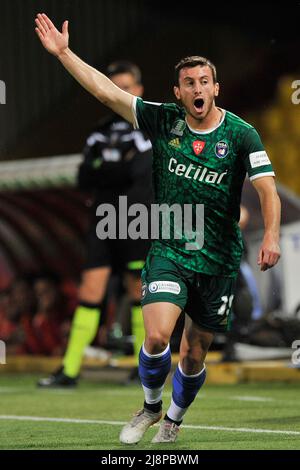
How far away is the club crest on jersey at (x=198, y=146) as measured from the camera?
5.37 m

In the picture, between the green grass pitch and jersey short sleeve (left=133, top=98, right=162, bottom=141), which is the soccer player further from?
the green grass pitch

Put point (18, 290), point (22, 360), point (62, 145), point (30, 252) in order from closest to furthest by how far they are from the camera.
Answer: point (22, 360) → point (18, 290) → point (30, 252) → point (62, 145)

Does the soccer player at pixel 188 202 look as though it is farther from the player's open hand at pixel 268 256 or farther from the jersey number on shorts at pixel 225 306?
the player's open hand at pixel 268 256

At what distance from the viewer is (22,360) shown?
11.2 m

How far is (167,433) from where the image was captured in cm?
545

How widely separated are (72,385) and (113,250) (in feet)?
3.41

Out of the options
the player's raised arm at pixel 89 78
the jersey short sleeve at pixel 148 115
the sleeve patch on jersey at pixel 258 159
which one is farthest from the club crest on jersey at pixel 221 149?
the player's raised arm at pixel 89 78

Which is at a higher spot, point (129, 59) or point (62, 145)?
point (129, 59)

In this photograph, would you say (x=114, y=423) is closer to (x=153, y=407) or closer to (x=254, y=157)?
(x=153, y=407)

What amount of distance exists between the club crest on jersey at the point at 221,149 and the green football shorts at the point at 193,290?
535 mm

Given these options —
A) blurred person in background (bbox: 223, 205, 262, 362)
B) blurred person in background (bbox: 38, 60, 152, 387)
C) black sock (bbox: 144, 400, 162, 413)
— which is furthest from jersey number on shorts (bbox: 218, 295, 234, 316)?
blurred person in background (bbox: 223, 205, 262, 362)

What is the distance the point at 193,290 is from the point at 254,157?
69cm

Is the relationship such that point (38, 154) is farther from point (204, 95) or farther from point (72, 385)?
point (204, 95)
